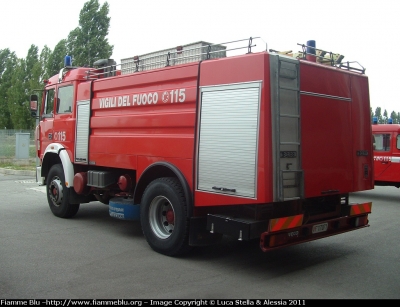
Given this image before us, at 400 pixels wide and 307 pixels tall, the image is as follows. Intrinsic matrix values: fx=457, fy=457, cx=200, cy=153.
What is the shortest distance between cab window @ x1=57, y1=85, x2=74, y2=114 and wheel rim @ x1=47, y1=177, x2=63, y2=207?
148cm

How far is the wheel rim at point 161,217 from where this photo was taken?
Result: 6885 millimetres

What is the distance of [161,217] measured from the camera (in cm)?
700

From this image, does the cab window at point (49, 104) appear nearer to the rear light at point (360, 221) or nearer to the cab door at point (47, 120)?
the cab door at point (47, 120)

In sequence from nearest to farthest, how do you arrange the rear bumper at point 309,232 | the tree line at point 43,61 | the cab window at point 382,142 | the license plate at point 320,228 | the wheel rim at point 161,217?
the rear bumper at point 309,232
the license plate at point 320,228
the wheel rim at point 161,217
the cab window at point 382,142
the tree line at point 43,61

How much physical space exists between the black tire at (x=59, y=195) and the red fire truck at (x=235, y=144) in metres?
1.42

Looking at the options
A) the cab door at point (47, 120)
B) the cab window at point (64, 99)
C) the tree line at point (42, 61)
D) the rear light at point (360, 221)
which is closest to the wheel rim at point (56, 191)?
the cab door at point (47, 120)

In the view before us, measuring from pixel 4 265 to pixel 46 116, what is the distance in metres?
5.00

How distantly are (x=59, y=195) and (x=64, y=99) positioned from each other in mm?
2039

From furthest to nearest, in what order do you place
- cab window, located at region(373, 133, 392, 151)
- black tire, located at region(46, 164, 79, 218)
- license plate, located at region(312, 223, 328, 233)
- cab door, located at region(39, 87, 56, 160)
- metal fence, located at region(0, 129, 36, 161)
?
metal fence, located at region(0, 129, 36, 161) → cab window, located at region(373, 133, 392, 151) → cab door, located at region(39, 87, 56, 160) → black tire, located at region(46, 164, 79, 218) → license plate, located at region(312, 223, 328, 233)

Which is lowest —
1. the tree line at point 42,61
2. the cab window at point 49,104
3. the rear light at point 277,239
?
the rear light at point 277,239

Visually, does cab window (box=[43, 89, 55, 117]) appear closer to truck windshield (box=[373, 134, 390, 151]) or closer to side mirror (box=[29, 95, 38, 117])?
side mirror (box=[29, 95, 38, 117])

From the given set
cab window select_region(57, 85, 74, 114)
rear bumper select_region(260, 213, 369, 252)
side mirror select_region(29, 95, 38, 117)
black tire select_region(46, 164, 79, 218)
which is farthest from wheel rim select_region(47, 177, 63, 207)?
rear bumper select_region(260, 213, 369, 252)

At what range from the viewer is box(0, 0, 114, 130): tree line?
30844 millimetres

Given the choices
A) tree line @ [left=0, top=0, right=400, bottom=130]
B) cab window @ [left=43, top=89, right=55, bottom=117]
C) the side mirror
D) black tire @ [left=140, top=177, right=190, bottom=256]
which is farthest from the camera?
tree line @ [left=0, top=0, right=400, bottom=130]
